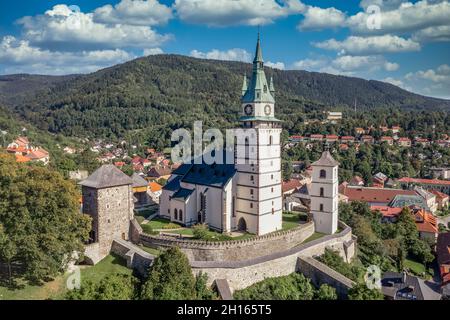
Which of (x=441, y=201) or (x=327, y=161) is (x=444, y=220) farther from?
(x=327, y=161)

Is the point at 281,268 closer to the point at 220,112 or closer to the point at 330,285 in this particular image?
the point at 330,285

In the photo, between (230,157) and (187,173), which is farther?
(187,173)

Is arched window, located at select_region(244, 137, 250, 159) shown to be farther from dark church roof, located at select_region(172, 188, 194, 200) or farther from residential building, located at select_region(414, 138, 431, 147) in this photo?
residential building, located at select_region(414, 138, 431, 147)

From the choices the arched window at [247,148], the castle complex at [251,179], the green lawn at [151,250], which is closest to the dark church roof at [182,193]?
the castle complex at [251,179]

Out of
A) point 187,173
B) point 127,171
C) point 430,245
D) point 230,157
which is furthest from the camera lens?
point 127,171

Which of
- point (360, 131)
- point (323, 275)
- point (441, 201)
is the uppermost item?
point (360, 131)

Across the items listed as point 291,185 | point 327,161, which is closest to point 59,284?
point 327,161
